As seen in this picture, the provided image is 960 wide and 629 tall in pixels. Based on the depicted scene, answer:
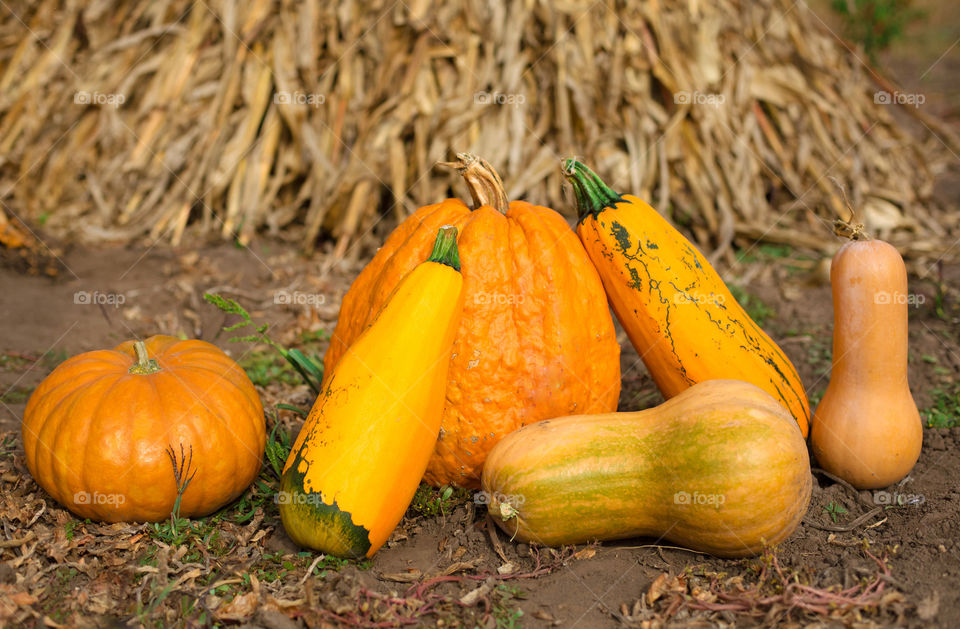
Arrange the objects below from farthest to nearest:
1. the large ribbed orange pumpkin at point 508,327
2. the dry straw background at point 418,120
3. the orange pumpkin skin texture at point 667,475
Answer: the dry straw background at point 418,120 → the large ribbed orange pumpkin at point 508,327 → the orange pumpkin skin texture at point 667,475

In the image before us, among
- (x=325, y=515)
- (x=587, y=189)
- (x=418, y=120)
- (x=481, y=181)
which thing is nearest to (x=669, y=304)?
(x=587, y=189)

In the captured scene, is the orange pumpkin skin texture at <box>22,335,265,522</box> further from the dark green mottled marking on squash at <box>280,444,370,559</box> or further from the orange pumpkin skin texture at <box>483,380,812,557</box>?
the orange pumpkin skin texture at <box>483,380,812,557</box>

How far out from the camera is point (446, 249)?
2.83 meters

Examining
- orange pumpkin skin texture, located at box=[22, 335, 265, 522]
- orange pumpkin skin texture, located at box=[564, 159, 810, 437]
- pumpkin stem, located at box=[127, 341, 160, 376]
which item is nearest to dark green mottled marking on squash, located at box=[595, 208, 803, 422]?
orange pumpkin skin texture, located at box=[564, 159, 810, 437]

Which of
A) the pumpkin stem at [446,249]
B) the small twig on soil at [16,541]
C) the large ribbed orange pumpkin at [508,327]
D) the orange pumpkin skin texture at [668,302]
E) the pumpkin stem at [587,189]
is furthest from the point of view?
the pumpkin stem at [587,189]

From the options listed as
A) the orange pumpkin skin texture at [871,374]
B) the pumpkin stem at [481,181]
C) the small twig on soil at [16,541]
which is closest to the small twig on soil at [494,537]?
the pumpkin stem at [481,181]

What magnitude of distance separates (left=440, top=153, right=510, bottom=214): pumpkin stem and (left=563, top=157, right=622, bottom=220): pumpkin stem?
276 mm

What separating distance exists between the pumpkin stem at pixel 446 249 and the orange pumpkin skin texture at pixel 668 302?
0.60 m

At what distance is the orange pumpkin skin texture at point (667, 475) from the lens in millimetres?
2484

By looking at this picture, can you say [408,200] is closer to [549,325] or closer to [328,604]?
[549,325]

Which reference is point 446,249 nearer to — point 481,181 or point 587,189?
point 481,181

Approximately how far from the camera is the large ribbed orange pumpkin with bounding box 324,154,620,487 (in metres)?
2.91

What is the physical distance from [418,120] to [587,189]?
9.49ft

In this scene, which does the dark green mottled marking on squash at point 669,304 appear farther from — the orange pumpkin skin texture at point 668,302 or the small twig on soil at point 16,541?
the small twig on soil at point 16,541
